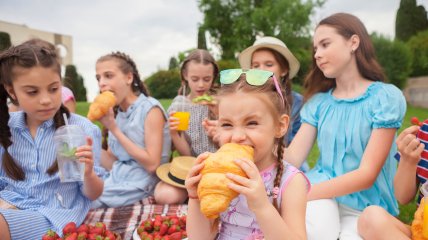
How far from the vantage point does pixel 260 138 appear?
218 cm

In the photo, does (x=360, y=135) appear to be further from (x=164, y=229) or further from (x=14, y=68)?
(x=14, y=68)

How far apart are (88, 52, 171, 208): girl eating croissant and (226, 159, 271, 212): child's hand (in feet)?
9.11

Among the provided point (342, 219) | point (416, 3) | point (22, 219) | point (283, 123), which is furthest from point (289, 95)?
point (416, 3)

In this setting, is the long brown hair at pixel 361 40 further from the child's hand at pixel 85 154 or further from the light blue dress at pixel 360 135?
the child's hand at pixel 85 154

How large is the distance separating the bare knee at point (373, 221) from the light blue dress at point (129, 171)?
264 centimetres

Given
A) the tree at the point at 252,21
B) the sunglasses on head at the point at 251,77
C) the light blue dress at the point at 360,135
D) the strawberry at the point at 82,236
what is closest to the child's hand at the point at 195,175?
the sunglasses on head at the point at 251,77

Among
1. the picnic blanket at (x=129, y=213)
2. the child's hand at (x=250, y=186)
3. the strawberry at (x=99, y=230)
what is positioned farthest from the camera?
the picnic blanket at (x=129, y=213)

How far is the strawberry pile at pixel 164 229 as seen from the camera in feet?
10.9

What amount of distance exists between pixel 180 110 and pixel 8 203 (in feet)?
6.68

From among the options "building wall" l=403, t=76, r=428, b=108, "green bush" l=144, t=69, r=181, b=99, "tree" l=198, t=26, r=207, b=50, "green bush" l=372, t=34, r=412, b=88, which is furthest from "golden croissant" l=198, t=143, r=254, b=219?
"tree" l=198, t=26, r=207, b=50

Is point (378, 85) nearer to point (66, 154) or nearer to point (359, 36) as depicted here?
point (359, 36)

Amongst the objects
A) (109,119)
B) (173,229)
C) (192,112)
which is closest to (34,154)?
(109,119)

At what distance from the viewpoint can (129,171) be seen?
475 centimetres

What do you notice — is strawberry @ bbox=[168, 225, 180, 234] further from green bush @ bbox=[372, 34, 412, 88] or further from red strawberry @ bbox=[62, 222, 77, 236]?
green bush @ bbox=[372, 34, 412, 88]
